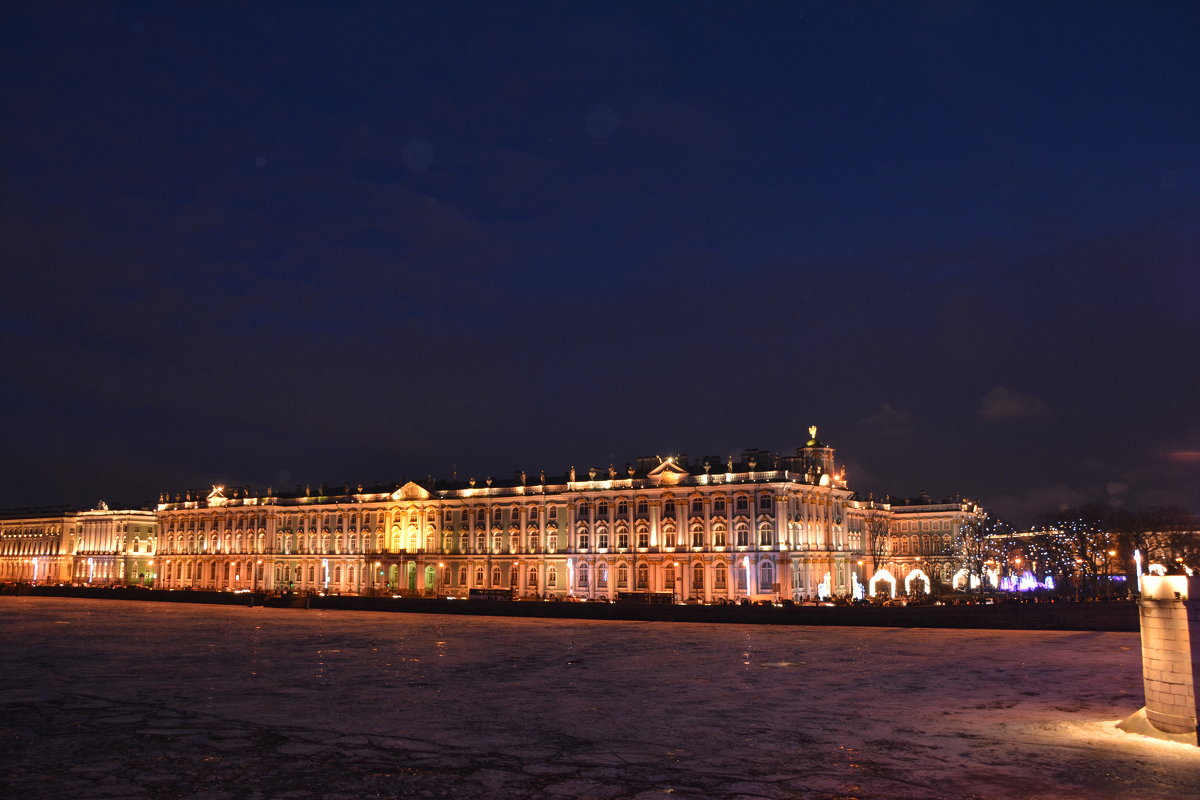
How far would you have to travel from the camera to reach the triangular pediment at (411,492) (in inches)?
5025

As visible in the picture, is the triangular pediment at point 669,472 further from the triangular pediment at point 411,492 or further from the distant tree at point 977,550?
the distant tree at point 977,550

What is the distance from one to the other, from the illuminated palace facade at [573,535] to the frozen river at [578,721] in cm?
4130

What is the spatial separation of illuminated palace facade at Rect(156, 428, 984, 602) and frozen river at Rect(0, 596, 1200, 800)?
135ft

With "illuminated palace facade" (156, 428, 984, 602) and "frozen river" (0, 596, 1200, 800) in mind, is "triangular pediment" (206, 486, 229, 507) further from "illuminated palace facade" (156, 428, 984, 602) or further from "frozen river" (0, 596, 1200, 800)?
"frozen river" (0, 596, 1200, 800)

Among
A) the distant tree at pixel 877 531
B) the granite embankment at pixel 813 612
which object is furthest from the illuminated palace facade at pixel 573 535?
the granite embankment at pixel 813 612

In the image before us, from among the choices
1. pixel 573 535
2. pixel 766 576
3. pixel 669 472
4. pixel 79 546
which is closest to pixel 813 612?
pixel 766 576

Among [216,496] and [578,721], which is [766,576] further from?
[216,496]

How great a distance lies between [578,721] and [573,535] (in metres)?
82.0

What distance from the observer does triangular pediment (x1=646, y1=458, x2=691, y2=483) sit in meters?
107

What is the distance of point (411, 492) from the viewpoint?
421 ft

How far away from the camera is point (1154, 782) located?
22422mm

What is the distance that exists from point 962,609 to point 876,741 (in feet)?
166

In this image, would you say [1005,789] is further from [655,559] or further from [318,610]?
[318,610]

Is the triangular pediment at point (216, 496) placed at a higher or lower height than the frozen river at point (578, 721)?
higher
